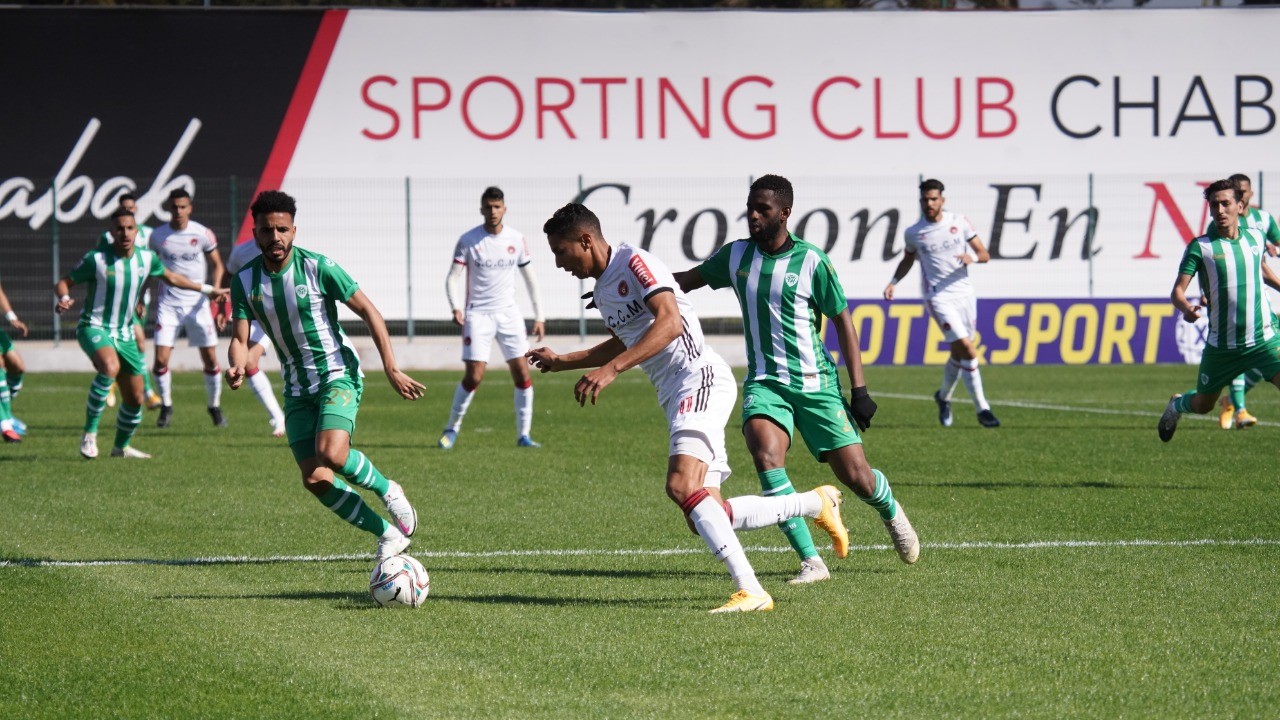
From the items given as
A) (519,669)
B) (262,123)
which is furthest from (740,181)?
(519,669)

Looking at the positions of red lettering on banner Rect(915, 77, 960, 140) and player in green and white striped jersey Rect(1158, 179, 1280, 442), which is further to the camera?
red lettering on banner Rect(915, 77, 960, 140)

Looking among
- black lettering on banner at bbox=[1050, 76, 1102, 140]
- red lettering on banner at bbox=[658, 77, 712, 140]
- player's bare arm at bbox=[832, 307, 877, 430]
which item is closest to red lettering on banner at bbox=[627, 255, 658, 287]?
player's bare arm at bbox=[832, 307, 877, 430]

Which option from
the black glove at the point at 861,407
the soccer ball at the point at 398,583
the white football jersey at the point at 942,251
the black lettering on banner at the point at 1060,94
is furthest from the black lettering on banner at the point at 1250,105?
the soccer ball at the point at 398,583

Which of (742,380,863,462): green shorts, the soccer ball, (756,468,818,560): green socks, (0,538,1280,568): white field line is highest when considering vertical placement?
(742,380,863,462): green shorts

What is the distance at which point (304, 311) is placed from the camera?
8.20m

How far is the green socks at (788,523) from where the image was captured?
24.9 ft

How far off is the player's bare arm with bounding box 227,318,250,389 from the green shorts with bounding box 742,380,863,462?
250cm

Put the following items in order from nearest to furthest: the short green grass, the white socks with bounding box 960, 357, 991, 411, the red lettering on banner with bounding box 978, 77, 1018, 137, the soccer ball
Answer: the short green grass, the soccer ball, the white socks with bounding box 960, 357, 991, 411, the red lettering on banner with bounding box 978, 77, 1018, 137

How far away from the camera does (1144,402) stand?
748 inches

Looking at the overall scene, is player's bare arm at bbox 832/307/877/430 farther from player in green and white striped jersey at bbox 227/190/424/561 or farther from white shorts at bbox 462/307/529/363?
white shorts at bbox 462/307/529/363

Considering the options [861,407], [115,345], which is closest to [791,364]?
[861,407]

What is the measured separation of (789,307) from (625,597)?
1.65 meters

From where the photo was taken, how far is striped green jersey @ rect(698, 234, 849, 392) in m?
7.84

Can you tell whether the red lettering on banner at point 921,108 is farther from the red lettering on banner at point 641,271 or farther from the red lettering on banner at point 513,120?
the red lettering on banner at point 641,271
